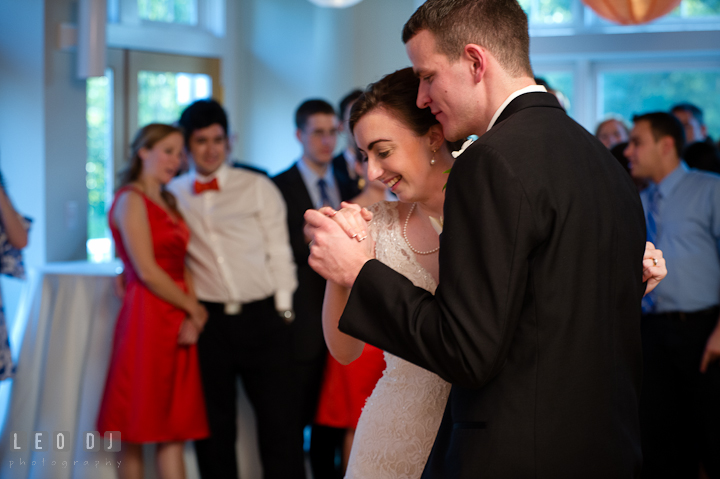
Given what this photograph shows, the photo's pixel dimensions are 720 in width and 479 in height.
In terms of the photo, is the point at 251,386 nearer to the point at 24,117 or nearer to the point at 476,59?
the point at 24,117

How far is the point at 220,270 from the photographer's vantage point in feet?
10.2

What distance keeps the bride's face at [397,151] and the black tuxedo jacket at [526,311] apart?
44 centimetres

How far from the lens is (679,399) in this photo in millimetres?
3379

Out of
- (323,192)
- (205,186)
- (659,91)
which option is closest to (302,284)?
(323,192)

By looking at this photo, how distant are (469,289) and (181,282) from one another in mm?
2318

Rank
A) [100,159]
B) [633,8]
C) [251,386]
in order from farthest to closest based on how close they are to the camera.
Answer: [100,159]
[633,8]
[251,386]

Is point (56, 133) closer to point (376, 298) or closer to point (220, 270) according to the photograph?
point (220, 270)

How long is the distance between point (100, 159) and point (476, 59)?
4.25 meters

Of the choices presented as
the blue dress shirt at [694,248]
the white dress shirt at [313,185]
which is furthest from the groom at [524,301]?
the white dress shirt at [313,185]

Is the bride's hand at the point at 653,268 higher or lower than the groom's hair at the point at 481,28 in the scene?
lower

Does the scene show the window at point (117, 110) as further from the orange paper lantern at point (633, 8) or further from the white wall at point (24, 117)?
the orange paper lantern at point (633, 8)

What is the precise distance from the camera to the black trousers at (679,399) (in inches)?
127

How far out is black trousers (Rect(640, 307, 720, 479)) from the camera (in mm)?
3229

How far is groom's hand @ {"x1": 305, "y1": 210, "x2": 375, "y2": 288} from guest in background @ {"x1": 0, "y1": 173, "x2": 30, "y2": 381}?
2.32 meters
